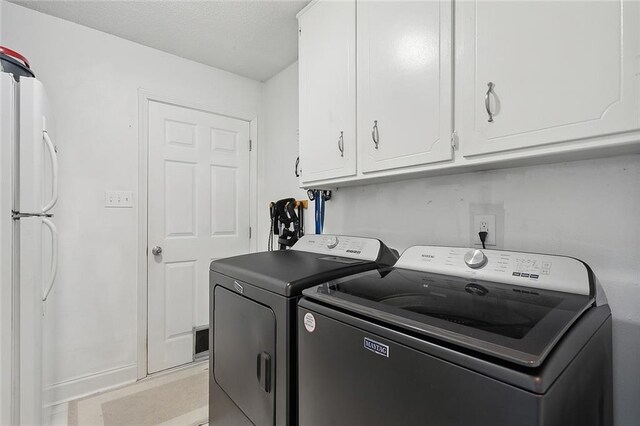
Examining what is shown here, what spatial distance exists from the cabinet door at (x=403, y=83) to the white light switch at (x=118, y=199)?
1.85 metres

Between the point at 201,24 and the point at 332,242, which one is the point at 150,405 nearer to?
the point at 332,242

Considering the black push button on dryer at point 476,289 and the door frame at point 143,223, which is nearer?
the black push button on dryer at point 476,289

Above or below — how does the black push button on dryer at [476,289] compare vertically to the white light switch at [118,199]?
below

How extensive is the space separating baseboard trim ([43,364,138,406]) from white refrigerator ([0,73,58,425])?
2.15 ft

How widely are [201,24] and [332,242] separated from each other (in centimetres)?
171

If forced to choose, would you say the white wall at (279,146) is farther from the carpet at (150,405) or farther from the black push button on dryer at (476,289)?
the black push button on dryer at (476,289)

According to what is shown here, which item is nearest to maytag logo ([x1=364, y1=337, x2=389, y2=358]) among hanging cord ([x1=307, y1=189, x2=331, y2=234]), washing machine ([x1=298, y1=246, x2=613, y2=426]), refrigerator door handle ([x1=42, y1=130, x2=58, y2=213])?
washing machine ([x1=298, y1=246, x2=613, y2=426])

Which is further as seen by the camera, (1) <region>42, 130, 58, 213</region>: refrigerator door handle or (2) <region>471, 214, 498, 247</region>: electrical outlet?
(1) <region>42, 130, 58, 213</region>: refrigerator door handle

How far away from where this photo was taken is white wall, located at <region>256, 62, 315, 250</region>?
Result: 8.51 feet

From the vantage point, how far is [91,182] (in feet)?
7.19

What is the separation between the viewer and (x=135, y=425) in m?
1.87

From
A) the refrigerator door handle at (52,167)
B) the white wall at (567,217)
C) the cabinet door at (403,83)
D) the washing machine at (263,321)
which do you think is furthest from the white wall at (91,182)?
the white wall at (567,217)

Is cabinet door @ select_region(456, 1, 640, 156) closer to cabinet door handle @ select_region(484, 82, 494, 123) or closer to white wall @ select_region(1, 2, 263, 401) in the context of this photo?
cabinet door handle @ select_region(484, 82, 494, 123)

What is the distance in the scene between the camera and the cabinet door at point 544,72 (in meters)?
0.80
